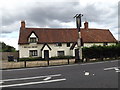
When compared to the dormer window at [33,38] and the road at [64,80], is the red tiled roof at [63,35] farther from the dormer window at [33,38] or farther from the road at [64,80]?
the road at [64,80]

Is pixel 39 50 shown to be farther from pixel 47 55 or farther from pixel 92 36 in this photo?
pixel 92 36

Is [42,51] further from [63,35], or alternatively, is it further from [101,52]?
[101,52]

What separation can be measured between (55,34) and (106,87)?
34.2 metres

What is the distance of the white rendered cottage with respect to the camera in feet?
120

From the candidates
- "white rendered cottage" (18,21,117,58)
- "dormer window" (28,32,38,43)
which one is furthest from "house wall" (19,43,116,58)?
"dormer window" (28,32,38,43)

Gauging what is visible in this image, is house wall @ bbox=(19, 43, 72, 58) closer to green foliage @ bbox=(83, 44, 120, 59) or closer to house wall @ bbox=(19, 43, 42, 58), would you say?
house wall @ bbox=(19, 43, 42, 58)

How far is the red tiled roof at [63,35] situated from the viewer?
1513 inches

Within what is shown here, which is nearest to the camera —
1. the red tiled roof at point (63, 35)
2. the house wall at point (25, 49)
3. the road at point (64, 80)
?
the road at point (64, 80)

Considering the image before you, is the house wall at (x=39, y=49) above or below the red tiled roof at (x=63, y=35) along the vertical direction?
below

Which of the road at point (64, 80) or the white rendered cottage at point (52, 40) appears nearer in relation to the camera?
the road at point (64, 80)

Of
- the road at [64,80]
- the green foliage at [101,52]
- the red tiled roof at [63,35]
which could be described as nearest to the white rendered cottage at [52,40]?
the red tiled roof at [63,35]

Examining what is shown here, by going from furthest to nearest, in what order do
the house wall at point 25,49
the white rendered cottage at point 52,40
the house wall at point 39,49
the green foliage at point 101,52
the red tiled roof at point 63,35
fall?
the red tiled roof at point 63,35 < the white rendered cottage at point 52,40 < the house wall at point 39,49 < the house wall at point 25,49 < the green foliage at point 101,52

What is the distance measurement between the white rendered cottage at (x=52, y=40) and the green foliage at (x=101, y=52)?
11515 mm

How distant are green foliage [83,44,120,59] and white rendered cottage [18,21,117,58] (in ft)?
37.8
